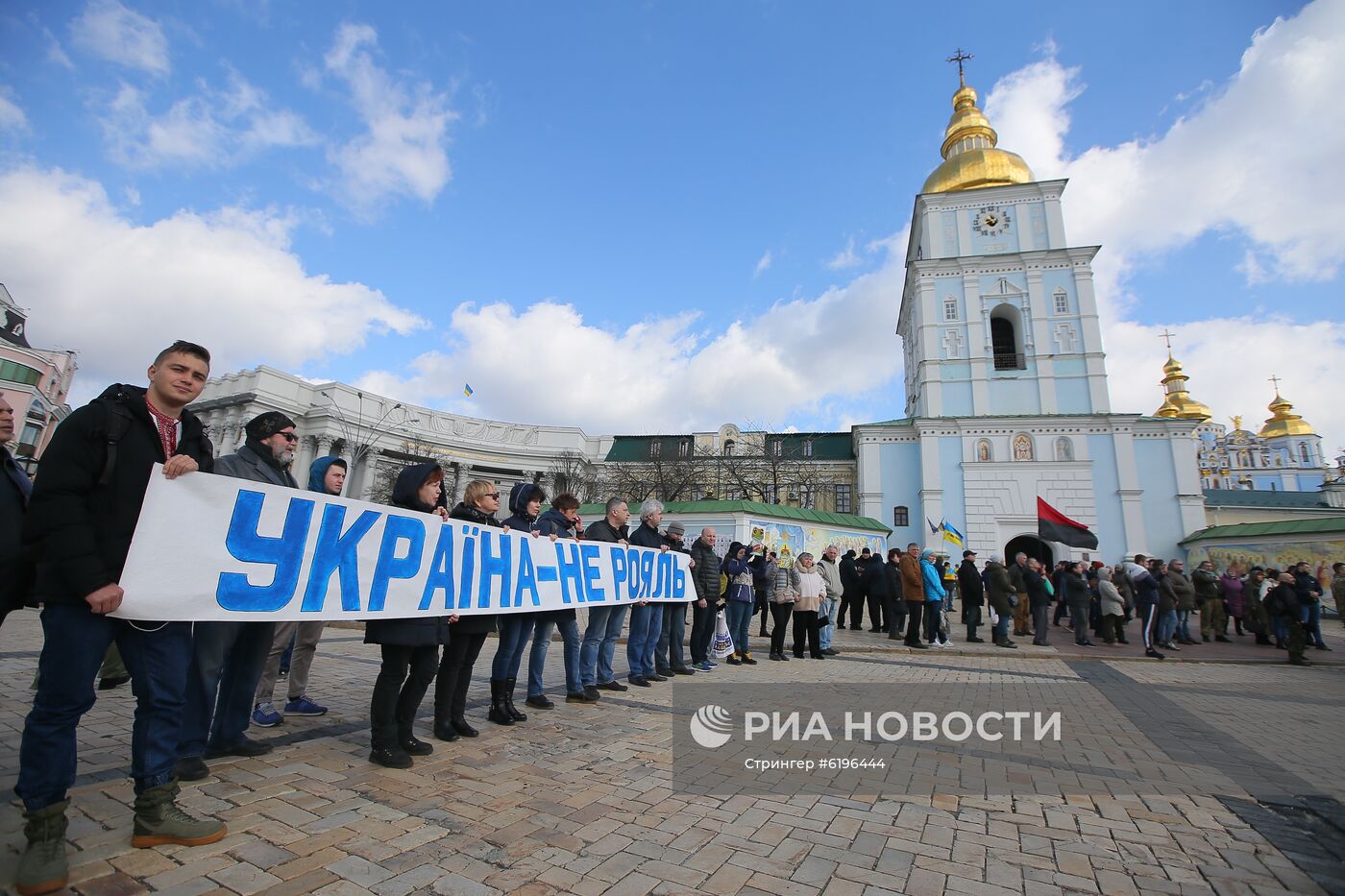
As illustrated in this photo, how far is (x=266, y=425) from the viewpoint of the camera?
13.8ft

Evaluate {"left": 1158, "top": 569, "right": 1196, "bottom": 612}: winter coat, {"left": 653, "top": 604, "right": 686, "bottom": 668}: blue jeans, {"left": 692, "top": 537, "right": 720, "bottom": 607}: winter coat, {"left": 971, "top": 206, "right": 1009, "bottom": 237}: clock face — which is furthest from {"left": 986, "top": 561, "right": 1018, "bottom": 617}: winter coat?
{"left": 971, "top": 206, "right": 1009, "bottom": 237}: clock face

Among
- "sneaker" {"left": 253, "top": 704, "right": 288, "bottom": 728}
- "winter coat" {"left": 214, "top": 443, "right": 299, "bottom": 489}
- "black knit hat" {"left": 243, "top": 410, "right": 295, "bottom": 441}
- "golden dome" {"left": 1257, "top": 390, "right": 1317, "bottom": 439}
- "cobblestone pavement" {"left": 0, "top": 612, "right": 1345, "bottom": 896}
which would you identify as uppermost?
"golden dome" {"left": 1257, "top": 390, "right": 1317, "bottom": 439}

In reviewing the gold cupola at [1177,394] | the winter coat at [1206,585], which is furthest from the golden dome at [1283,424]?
the winter coat at [1206,585]

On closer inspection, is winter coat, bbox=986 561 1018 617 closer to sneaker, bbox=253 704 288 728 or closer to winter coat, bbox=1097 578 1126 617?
winter coat, bbox=1097 578 1126 617

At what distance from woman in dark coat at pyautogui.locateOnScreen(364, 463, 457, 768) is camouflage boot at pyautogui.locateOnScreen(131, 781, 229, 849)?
1.12m

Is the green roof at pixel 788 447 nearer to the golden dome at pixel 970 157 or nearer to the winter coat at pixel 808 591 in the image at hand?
the golden dome at pixel 970 157

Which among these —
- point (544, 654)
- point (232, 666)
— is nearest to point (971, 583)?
point (544, 654)

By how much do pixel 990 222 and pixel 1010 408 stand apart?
1197 centimetres

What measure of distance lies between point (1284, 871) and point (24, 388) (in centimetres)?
6131

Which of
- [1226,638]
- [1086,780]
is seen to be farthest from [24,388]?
[1226,638]

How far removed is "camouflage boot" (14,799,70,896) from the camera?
7.09 feet

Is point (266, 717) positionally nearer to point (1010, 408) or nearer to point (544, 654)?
point (544, 654)

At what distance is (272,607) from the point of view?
137 inches

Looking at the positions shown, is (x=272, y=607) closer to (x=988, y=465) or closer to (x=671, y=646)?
(x=671, y=646)
